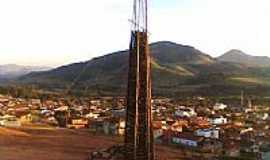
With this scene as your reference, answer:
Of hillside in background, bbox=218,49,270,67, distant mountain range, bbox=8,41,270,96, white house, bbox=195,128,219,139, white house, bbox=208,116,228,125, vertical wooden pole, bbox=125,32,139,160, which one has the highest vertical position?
hillside in background, bbox=218,49,270,67

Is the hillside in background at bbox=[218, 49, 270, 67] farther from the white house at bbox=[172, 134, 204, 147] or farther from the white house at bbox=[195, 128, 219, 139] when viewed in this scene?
the white house at bbox=[172, 134, 204, 147]

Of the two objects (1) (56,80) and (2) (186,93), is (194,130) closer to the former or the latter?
(2) (186,93)

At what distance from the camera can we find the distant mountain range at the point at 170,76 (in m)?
63.3

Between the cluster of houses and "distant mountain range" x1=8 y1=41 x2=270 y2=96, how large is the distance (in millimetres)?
21793

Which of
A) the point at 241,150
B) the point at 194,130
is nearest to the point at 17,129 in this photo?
the point at 194,130

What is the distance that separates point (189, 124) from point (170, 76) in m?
51.6

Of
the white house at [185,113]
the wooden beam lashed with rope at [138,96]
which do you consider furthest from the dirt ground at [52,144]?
the wooden beam lashed with rope at [138,96]

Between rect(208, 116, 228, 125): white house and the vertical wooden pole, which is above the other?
the vertical wooden pole

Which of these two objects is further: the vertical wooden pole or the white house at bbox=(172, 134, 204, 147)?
the white house at bbox=(172, 134, 204, 147)

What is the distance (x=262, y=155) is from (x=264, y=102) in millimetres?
27408

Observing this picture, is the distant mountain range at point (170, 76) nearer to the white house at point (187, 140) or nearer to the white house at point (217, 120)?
the white house at point (217, 120)

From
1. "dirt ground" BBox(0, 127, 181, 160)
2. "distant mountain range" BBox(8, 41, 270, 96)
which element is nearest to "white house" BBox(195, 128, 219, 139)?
"dirt ground" BBox(0, 127, 181, 160)

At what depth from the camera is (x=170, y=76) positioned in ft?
267

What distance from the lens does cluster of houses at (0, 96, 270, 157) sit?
75.8 feet
